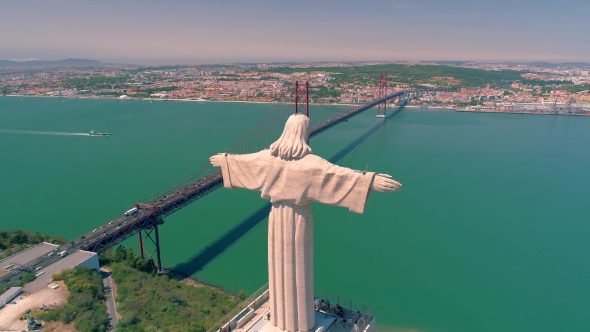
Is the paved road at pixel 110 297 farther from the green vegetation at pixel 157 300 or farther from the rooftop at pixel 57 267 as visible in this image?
the rooftop at pixel 57 267

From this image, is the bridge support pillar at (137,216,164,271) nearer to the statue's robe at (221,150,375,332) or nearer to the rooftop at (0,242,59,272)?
the rooftop at (0,242,59,272)

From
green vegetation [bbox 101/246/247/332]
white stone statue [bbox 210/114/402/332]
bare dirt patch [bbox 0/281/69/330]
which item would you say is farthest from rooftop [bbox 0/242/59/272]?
white stone statue [bbox 210/114/402/332]

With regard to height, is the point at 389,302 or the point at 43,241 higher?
the point at 43,241

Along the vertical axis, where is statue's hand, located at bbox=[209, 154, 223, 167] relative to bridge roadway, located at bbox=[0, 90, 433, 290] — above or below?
above

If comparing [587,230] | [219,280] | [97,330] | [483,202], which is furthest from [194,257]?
[587,230]

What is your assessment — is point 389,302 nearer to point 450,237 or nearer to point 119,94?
point 450,237

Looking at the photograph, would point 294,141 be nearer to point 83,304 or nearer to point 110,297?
point 83,304
